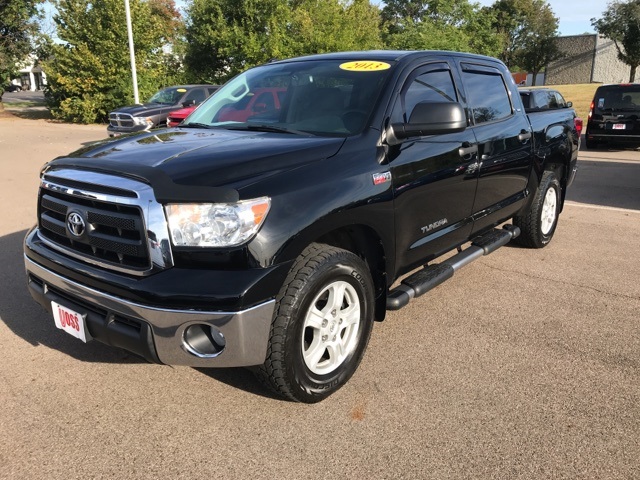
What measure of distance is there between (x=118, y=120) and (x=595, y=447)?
15.3 meters

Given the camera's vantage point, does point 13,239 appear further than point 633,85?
No

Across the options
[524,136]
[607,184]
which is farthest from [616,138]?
[524,136]

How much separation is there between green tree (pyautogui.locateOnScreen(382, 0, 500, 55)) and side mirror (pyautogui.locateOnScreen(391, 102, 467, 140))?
969 inches

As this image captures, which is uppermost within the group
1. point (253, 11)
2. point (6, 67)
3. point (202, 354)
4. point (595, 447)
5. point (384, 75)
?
point (253, 11)

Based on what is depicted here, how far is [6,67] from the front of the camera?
101 feet

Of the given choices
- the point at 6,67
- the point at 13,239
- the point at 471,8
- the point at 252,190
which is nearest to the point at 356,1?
the point at 471,8

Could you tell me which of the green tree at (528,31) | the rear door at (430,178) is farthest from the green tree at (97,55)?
the green tree at (528,31)

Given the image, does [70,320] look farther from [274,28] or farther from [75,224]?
[274,28]

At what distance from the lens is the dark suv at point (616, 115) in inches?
546

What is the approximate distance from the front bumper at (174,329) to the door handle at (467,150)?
206 cm

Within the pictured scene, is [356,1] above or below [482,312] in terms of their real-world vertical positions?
above

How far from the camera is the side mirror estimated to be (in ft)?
10.7

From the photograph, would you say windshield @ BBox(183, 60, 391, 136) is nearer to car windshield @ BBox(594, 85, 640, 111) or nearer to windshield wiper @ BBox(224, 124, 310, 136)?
windshield wiper @ BBox(224, 124, 310, 136)

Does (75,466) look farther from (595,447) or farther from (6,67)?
(6,67)
